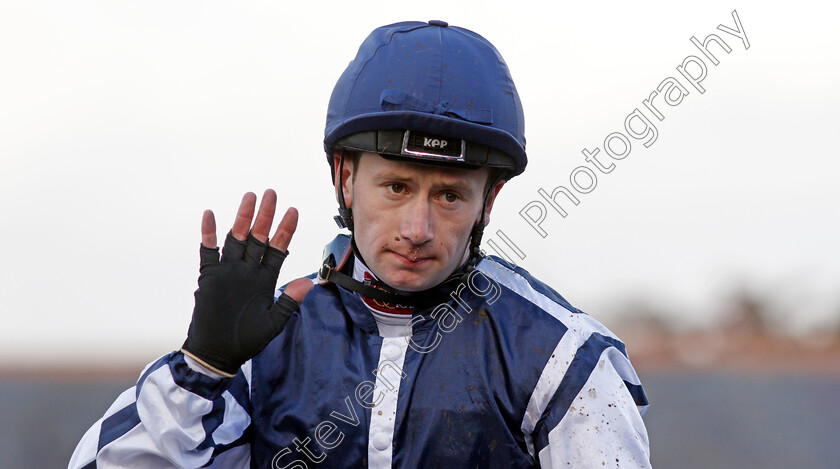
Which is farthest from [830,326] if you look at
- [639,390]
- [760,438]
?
[639,390]

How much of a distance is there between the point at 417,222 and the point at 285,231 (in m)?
0.40

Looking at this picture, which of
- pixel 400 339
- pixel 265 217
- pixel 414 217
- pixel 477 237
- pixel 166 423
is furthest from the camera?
pixel 477 237

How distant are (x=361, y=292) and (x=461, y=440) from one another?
59cm

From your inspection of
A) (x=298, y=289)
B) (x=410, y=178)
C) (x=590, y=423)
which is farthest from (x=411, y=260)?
(x=590, y=423)

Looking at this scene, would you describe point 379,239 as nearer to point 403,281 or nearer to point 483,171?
point 403,281

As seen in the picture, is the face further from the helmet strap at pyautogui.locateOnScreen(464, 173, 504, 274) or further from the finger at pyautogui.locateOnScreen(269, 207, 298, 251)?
the finger at pyautogui.locateOnScreen(269, 207, 298, 251)

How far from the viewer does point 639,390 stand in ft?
9.87

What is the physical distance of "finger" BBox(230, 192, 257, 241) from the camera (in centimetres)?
268

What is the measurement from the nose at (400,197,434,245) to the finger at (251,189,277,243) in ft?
1.32

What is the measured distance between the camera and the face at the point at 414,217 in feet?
9.38

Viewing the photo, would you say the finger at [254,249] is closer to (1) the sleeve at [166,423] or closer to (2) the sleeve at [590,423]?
(1) the sleeve at [166,423]

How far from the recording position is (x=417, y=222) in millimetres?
2807

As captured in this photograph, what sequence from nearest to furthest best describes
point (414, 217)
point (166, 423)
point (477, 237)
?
point (166, 423)
point (414, 217)
point (477, 237)

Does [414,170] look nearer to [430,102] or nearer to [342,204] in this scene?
[430,102]
